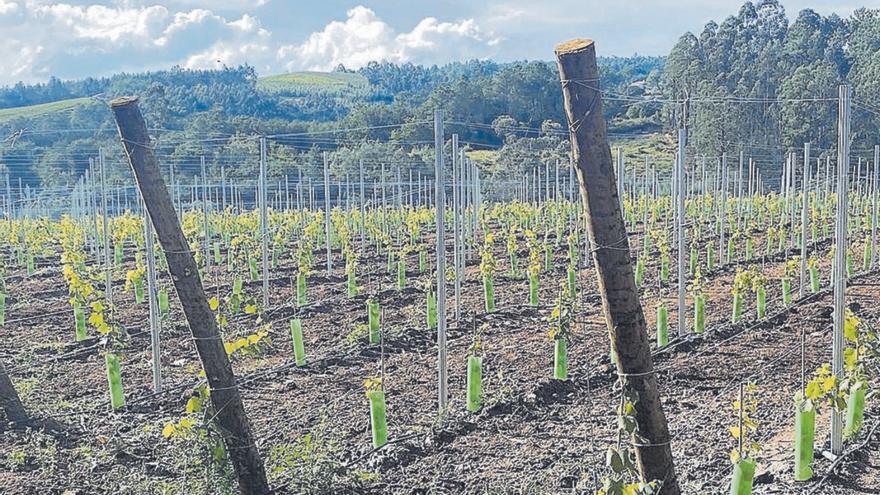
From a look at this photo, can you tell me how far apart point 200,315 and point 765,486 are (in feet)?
11.3

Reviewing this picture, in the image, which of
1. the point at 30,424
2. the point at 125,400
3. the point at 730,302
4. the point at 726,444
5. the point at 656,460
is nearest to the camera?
the point at 656,460

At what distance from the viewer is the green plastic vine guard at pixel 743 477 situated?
421 cm

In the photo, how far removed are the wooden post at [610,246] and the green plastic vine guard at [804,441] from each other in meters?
1.85

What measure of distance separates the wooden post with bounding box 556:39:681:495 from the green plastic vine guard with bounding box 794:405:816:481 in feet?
6.08

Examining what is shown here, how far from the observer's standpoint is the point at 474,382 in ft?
21.8

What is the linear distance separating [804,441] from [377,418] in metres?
2.69

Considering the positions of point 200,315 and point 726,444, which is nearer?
point 200,315

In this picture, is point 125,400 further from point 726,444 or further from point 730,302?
point 730,302

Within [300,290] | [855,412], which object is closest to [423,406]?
[855,412]

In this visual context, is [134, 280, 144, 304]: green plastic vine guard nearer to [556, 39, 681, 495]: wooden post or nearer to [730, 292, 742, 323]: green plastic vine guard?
[730, 292, 742, 323]: green plastic vine guard

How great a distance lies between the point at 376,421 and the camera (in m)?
5.86

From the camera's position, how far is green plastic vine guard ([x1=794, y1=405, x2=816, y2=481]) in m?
4.99

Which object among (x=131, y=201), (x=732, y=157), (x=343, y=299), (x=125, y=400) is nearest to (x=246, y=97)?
(x=131, y=201)

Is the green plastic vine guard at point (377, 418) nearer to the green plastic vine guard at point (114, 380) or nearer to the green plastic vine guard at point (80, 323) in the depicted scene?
the green plastic vine guard at point (114, 380)
